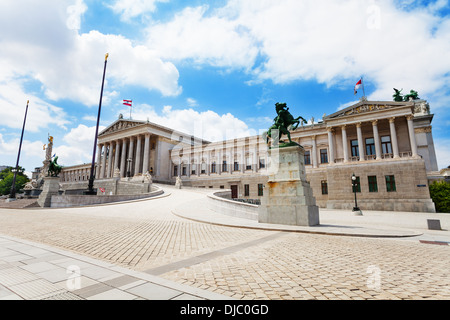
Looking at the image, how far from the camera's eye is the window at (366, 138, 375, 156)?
117ft

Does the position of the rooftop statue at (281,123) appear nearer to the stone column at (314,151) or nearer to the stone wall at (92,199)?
the stone wall at (92,199)

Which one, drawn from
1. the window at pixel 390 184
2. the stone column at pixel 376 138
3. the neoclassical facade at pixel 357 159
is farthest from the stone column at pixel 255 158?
the window at pixel 390 184

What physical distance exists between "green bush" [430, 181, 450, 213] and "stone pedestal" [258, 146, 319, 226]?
27.1 meters

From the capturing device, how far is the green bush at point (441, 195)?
27509 mm

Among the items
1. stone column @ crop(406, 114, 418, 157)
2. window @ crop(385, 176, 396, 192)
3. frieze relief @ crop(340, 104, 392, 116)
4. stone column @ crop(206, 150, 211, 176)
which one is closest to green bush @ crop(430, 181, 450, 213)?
window @ crop(385, 176, 396, 192)

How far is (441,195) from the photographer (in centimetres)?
2784

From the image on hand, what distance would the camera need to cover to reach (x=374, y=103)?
34.0 meters

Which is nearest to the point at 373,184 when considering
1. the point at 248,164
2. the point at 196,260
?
the point at 248,164

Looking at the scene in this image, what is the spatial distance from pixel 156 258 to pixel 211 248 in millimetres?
1674

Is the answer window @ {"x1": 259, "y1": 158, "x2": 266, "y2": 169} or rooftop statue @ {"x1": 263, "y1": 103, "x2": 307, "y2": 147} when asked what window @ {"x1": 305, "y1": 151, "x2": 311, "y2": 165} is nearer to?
window @ {"x1": 259, "y1": 158, "x2": 266, "y2": 169}

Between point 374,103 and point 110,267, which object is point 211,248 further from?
point 374,103

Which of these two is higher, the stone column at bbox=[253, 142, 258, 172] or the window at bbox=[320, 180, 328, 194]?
the stone column at bbox=[253, 142, 258, 172]
